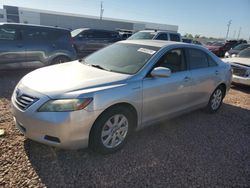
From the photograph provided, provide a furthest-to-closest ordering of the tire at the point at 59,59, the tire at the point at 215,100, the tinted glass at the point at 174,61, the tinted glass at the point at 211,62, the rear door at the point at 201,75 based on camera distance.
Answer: the tire at the point at 59,59 → the tire at the point at 215,100 → the tinted glass at the point at 211,62 → the rear door at the point at 201,75 → the tinted glass at the point at 174,61

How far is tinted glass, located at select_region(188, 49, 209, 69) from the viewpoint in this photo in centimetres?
427

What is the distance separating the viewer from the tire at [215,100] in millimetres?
5047

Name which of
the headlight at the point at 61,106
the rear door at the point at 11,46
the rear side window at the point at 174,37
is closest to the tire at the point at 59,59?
the rear door at the point at 11,46

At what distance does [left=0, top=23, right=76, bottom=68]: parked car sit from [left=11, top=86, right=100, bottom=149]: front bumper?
437 centimetres

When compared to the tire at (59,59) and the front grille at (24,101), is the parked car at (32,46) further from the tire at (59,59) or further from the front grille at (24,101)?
the front grille at (24,101)

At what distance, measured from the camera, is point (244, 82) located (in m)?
7.46

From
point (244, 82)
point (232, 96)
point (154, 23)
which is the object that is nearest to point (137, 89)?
point (232, 96)

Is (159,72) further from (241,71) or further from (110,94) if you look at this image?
(241,71)

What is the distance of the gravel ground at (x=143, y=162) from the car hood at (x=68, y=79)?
90cm

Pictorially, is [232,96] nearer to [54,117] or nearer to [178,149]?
[178,149]

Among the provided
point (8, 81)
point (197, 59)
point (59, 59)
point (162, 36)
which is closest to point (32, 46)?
point (59, 59)

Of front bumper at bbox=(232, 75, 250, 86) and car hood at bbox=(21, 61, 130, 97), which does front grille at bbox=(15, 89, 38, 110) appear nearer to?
car hood at bbox=(21, 61, 130, 97)

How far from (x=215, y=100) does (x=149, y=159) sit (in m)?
2.76

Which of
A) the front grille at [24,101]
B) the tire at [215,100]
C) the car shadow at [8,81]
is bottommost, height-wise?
the car shadow at [8,81]
